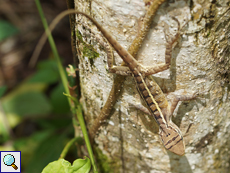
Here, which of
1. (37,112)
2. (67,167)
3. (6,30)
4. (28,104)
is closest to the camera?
(67,167)

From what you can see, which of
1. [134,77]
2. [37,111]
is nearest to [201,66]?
[134,77]

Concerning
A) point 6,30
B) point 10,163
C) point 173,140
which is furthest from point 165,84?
point 6,30

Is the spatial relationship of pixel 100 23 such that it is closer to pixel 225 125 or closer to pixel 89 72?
pixel 89 72

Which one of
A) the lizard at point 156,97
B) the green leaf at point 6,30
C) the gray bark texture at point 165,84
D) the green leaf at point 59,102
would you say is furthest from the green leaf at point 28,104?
the lizard at point 156,97

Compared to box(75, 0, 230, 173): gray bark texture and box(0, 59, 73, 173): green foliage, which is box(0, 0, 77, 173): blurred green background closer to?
box(0, 59, 73, 173): green foliage

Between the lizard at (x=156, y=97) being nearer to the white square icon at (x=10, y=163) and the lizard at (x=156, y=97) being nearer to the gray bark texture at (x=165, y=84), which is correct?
the gray bark texture at (x=165, y=84)

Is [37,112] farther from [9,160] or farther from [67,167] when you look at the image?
[67,167]

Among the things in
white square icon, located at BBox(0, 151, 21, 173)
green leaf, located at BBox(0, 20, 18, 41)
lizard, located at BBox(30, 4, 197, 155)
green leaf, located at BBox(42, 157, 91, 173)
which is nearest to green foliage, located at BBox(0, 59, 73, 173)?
white square icon, located at BBox(0, 151, 21, 173)
